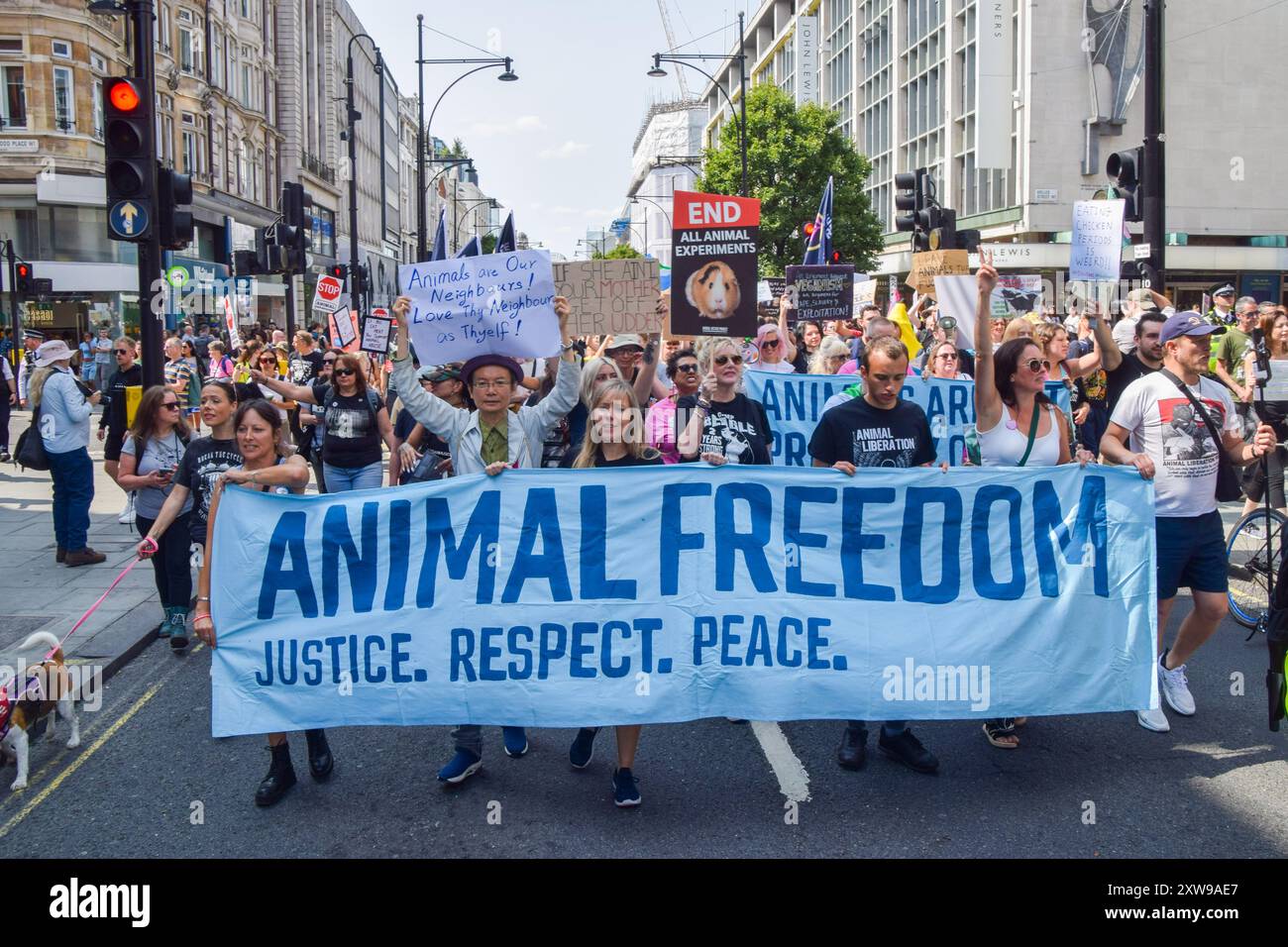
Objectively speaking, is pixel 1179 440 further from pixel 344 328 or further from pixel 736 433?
pixel 344 328

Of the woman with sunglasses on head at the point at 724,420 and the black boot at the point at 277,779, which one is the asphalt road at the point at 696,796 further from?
the woman with sunglasses on head at the point at 724,420

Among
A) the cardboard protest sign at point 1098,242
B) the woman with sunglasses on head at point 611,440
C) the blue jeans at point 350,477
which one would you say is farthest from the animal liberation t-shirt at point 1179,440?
the blue jeans at point 350,477

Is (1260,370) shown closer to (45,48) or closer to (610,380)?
(610,380)

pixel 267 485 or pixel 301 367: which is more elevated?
pixel 301 367

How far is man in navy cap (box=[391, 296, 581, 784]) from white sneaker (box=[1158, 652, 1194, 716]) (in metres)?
3.13

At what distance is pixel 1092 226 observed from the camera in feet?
32.8

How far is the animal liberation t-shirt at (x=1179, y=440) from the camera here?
18.1 ft

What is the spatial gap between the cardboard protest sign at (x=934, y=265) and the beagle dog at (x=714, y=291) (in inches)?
169

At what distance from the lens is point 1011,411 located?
557 centimetres

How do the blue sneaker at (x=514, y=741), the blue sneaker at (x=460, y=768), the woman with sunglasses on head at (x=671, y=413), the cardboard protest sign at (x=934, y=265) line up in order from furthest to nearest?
the cardboard protest sign at (x=934, y=265), the woman with sunglasses on head at (x=671, y=413), the blue sneaker at (x=514, y=741), the blue sneaker at (x=460, y=768)

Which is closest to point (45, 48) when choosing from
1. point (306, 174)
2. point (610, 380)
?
point (306, 174)

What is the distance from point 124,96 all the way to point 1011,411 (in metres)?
7.49

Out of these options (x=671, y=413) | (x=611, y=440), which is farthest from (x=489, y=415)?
(x=671, y=413)

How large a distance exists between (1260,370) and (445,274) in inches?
274
